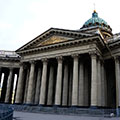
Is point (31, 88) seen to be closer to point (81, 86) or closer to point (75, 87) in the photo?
point (75, 87)

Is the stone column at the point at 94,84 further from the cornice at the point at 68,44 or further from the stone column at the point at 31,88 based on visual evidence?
the stone column at the point at 31,88

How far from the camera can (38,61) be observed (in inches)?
A: 1296

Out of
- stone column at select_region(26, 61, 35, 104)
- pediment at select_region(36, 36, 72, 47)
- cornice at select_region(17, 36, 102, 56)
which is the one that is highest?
pediment at select_region(36, 36, 72, 47)

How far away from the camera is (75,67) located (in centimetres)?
2669

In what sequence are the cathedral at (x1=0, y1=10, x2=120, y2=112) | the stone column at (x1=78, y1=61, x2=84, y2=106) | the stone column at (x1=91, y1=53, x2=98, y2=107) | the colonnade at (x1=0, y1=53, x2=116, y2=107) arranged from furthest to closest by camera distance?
1. the stone column at (x1=78, y1=61, x2=84, y2=106)
2. the cathedral at (x1=0, y1=10, x2=120, y2=112)
3. the colonnade at (x1=0, y1=53, x2=116, y2=107)
4. the stone column at (x1=91, y1=53, x2=98, y2=107)

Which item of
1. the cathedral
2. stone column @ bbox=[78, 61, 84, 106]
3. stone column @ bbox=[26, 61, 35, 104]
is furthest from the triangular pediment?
stone column @ bbox=[78, 61, 84, 106]

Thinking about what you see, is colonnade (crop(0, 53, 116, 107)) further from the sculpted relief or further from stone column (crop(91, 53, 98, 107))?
the sculpted relief

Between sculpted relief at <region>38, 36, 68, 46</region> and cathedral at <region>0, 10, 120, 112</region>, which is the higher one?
sculpted relief at <region>38, 36, 68, 46</region>

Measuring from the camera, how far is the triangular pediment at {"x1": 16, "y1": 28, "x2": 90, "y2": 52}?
28.7 metres

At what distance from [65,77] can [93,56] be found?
6.79 metres

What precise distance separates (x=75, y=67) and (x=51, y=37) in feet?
27.6

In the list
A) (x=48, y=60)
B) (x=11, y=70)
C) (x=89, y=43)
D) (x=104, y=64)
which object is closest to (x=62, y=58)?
(x=48, y=60)

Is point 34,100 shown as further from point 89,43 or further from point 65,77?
point 89,43

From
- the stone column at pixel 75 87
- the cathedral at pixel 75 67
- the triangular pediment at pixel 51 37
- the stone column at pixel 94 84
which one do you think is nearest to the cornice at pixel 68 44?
the cathedral at pixel 75 67
